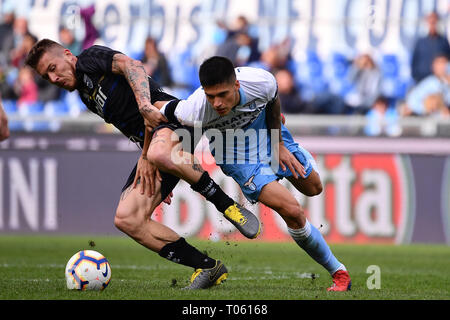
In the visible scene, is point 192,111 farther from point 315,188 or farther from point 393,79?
point 393,79

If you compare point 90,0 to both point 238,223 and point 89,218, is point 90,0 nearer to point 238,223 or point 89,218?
point 89,218

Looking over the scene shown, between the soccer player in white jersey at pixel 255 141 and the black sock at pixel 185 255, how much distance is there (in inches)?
24.8

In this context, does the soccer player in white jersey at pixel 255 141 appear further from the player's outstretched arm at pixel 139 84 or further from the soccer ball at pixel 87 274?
the soccer ball at pixel 87 274

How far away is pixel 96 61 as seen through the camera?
709cm

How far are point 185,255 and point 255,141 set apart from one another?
1136mm

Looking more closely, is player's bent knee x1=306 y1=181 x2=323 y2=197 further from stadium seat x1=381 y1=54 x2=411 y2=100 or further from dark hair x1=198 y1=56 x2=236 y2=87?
stadium seat x1=381 y1=54 x2=411 y2=100

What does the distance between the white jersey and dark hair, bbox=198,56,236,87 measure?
0.30 meters

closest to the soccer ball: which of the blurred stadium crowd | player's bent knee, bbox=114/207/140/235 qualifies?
player's bent knee, bbox=114/207/140/235

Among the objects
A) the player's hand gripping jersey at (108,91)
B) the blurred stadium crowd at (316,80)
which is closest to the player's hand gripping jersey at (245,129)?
the player's hand gripping jersey at (108,91)

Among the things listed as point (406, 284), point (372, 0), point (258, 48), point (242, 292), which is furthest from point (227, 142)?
point (372, 0)

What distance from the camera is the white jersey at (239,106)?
22.1ft

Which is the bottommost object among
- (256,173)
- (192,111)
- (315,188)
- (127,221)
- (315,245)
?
(315,245)

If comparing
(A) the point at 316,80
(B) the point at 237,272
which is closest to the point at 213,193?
(B) the point at 237,272
